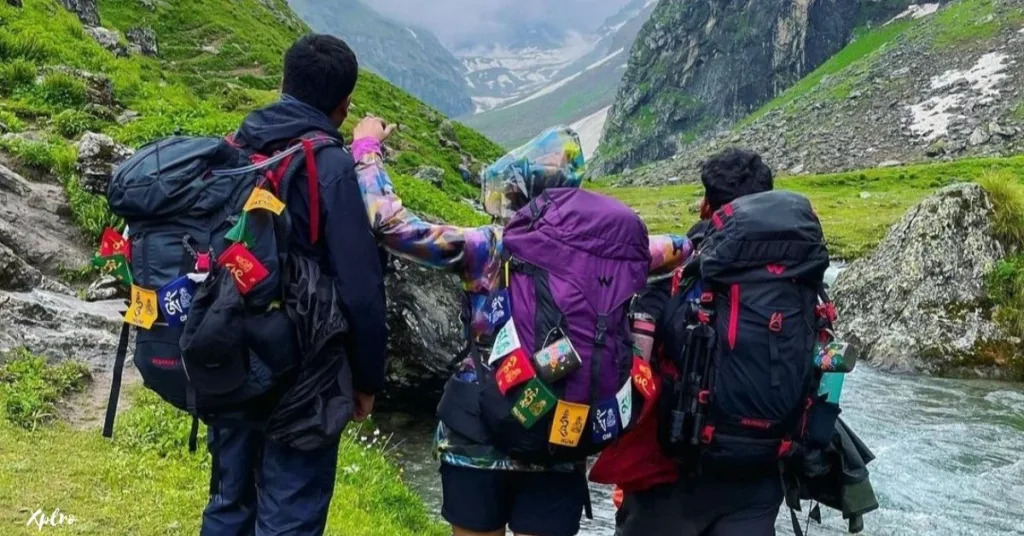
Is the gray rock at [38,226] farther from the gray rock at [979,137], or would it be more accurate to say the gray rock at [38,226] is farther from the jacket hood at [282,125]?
the gray rock at [979,137]

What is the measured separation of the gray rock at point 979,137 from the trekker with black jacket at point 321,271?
86096mm

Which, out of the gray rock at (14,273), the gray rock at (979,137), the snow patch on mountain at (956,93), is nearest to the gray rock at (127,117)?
the gray rock at (14,273)

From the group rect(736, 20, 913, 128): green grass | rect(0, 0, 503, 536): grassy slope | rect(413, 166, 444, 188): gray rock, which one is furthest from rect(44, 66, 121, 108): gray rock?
rect(736, 20, 913, 128): green grass

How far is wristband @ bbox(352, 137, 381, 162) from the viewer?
15.3ft

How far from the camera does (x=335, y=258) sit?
4.21m

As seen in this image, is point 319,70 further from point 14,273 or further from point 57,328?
point 14,273

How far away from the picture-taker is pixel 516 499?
4.52 meters

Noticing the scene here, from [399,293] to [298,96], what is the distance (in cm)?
Answer: 712

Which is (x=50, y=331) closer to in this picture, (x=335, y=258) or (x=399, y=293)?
(x=399, y=293)

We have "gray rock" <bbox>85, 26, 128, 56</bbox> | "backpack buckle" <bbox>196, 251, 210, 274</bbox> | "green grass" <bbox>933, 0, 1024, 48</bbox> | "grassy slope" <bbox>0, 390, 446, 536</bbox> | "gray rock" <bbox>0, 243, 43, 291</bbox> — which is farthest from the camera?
"green grass" <bbox>933, 0, 1024, 48</bbox>

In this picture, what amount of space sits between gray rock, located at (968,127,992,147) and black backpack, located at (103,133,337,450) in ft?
284

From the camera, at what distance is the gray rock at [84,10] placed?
23.7 metres

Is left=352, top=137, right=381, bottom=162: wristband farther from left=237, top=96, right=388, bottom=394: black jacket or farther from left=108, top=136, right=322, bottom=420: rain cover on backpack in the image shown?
left=108, top=136, right=322, bottom=420: rain cover on backpack

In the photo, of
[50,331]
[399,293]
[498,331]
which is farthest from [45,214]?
[498,331]
